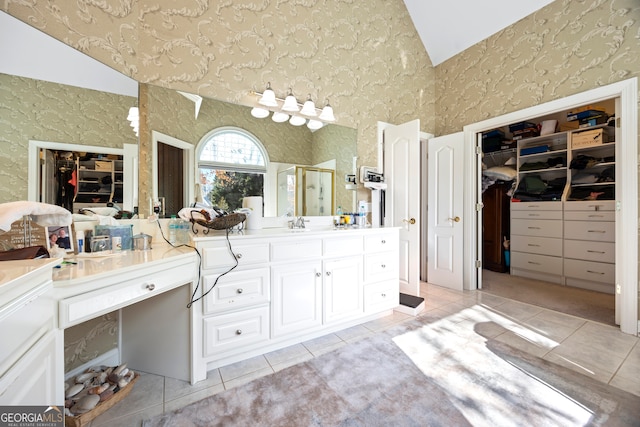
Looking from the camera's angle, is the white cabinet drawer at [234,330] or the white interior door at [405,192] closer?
the white cabinet drawer at [234,330]

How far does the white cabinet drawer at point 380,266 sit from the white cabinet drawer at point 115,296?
4.92 ft

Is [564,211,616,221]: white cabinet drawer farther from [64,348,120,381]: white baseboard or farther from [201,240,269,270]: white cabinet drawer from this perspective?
[64,348,120,381]: white baseboard

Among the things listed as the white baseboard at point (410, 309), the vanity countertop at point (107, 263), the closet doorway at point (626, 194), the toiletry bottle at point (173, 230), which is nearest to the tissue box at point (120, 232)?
the vanity countertop at point (107, 263)

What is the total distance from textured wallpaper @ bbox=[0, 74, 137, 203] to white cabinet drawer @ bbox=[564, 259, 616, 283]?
521 centimetres

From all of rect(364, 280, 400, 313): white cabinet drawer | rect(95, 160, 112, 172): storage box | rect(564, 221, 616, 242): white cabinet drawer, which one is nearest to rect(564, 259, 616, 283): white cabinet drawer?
rect(564, 221, 616, 242): white cabinet drawer

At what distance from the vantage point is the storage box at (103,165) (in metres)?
1.58

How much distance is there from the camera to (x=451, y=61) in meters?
3.67

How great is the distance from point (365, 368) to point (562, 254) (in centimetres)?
365

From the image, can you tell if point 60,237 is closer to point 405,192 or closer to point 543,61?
point 405,192

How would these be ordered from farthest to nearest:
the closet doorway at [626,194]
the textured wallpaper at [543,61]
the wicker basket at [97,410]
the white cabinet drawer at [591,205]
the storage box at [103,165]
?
the white cabinet drawer at [591,205] < the textured wallpaper at [543,61] < the closet doorway at [626,194] < the storage box at [103,165] < the wicker basket at [97,410]

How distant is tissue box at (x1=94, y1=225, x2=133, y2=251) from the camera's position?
1.51 metres

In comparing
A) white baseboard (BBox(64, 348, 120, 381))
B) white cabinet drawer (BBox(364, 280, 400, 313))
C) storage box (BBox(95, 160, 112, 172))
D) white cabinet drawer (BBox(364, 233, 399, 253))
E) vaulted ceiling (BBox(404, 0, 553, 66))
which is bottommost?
white baseboard (BBox(64, 348, 120, 381))

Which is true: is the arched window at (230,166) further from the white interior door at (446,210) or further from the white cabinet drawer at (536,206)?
the white cabinet drawer at (536,206)

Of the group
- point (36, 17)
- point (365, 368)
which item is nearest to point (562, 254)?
point (365, 368)
